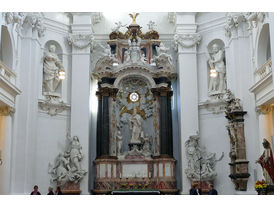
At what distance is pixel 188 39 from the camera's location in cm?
1988

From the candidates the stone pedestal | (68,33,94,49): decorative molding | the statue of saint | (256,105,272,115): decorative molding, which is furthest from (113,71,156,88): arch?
(256,105,272,115): decorative molding

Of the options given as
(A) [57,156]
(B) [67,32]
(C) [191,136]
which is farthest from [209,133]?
(B) [67,32]

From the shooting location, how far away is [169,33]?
21219 mm

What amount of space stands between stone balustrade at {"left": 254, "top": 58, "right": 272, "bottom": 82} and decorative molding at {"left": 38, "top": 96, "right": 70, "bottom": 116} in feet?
28.2

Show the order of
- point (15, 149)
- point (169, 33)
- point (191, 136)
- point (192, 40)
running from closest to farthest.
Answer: point (15, 149) < point (191, 136) < point (192, 40) < point (169, 33)

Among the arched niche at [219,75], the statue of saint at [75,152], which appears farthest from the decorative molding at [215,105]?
the statue of saint at [75,152]

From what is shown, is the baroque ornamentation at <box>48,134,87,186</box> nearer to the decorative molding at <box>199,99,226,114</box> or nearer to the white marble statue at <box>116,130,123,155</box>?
the white marble statue at <box>116,130,123,155</box>

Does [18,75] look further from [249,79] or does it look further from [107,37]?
[249,79]

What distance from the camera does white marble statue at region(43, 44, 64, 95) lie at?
748 inches

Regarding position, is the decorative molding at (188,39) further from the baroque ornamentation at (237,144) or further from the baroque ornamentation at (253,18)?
the baroque ornamentation at (237,144)

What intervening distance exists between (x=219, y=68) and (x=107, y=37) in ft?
19.6

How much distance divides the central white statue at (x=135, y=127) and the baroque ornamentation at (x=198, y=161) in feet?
7.43

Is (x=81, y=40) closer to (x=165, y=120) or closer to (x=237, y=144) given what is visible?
(x=165, y=120)

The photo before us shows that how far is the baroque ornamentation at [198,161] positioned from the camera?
709 inches
